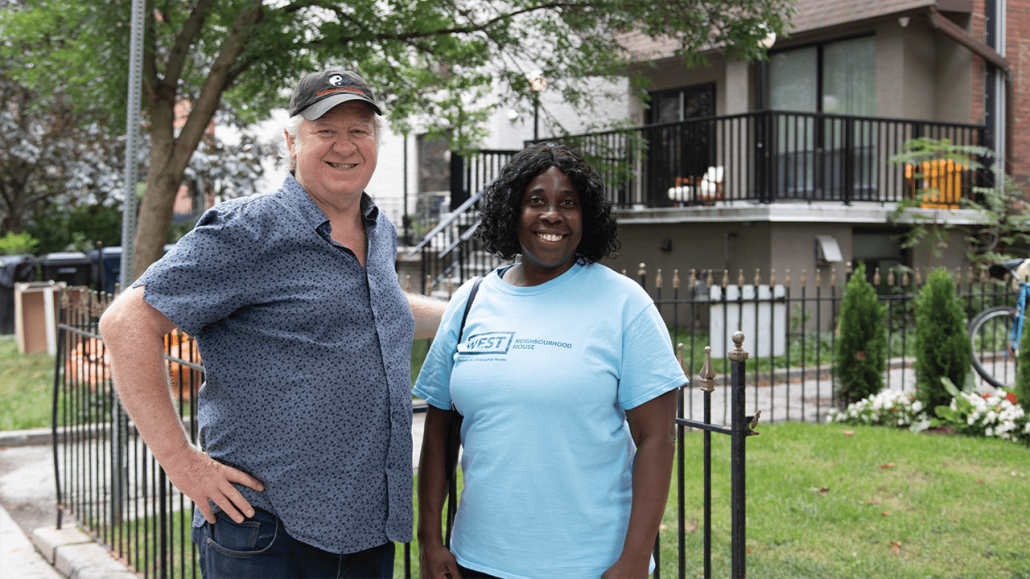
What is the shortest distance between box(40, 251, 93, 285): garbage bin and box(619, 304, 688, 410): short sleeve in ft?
45.8

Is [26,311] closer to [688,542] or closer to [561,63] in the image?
[561,63]

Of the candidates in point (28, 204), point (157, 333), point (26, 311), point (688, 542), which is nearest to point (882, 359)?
point (688, 542)

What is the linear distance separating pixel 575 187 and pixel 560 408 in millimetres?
588

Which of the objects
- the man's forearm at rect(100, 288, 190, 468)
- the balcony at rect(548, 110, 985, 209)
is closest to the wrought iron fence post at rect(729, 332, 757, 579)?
the man's forearm at rect(100, 288, 190, 468)

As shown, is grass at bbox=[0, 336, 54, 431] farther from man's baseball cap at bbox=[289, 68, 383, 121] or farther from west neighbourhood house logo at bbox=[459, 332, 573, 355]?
west neighbourhood house logo at bbox=[459, 332, 573, 355]

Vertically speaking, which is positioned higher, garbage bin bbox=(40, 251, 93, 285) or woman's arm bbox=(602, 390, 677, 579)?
garbage bin bbox=(40, 251, 93, 285)

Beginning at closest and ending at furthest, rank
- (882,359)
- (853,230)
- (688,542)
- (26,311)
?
(688,542) < (882,359) < (26,311) < (853,230)

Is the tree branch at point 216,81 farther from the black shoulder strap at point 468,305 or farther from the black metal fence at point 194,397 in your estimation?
the black shoulder strap at point 468,305

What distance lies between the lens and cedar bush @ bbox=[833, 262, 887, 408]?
710 centimetres

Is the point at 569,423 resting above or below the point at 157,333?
below

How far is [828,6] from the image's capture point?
13.5 metres

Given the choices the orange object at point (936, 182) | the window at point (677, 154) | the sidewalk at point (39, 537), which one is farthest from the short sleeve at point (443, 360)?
the orange object at point (936, 182)

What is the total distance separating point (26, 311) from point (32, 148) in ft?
25.9

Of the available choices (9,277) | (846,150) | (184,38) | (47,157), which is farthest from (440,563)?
(47,157)
